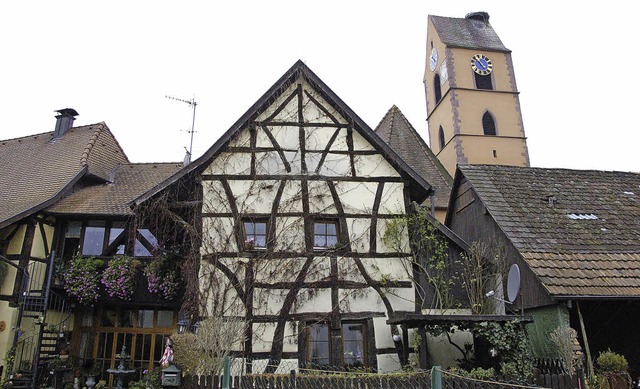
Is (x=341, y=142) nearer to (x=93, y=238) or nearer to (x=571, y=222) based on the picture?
(x=571, y=222)

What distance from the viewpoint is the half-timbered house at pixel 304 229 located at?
1107 cm

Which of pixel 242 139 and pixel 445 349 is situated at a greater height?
pixel 242 139

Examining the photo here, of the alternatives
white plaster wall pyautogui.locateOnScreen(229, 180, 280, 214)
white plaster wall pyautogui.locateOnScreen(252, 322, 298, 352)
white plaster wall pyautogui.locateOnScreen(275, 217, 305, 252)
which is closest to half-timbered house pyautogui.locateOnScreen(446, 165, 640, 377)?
white plaster wall pyautogui.locateOnScreen(275, 217, 305, 252)

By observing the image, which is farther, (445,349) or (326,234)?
(326,234)

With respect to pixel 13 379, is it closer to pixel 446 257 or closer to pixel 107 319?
pixel 107 319

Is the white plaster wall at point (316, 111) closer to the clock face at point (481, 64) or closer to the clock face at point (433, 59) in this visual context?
the clock face at point (481, 64)

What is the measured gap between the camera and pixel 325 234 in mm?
11992

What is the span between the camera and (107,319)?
15.2 meters

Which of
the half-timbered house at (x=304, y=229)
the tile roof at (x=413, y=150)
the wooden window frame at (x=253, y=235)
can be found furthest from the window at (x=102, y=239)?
the tile roof at (x=413, y=150)

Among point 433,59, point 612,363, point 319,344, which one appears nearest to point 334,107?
point 319,344

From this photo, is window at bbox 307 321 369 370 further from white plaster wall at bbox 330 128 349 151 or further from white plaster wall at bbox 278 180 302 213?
white plaster wall at bbox 330 128 349 151

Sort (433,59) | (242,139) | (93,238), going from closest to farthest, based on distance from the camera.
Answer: (242,139), (93,238), (433,59)

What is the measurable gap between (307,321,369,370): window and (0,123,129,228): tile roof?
8601 mm

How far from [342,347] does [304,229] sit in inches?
105
